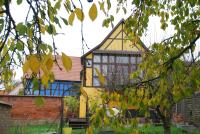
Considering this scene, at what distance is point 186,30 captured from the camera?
20.5ft

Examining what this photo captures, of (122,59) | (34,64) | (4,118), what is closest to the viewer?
(34,64)

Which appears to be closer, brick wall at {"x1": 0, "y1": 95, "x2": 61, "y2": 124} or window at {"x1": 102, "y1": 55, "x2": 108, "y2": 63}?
brick wall at {"x1": 0, "y1": 95, "x2": 61, "y2": 124}

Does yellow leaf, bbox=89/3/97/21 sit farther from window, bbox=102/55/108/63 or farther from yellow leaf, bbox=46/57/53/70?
window, bbox=102/55/108/63

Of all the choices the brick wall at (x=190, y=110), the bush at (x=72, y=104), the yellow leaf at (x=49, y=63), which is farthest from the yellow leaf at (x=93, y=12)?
the bush at (x=72, y=104)

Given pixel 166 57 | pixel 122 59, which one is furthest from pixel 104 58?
pixel 166 57

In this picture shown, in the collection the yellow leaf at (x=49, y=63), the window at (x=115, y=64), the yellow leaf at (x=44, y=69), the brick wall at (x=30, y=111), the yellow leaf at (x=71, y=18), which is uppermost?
the window at (x=115, y=64)

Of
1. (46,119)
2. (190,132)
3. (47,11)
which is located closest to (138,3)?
(47,11)

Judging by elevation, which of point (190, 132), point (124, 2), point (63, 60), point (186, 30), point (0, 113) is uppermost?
point (124, 2)

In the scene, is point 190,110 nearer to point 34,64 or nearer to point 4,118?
point 4,118

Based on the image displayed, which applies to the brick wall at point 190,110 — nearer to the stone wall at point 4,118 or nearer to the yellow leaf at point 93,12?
the stone wall at point 4,118

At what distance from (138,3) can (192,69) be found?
4.10 ft

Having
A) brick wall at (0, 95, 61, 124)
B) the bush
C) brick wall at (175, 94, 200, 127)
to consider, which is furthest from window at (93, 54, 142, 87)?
brick wall at (175, 94, 200, 127)

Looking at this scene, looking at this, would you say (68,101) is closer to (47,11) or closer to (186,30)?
(186,30)

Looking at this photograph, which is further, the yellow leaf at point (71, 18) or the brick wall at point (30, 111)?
the brick wall at point (30, 111)
